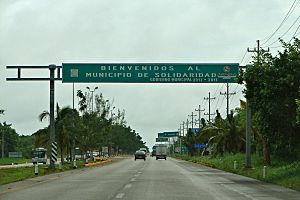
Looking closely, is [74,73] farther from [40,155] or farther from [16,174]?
[40,155]

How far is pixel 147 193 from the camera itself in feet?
63.7

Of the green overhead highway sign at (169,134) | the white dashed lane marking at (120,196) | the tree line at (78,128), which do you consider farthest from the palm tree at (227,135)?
the green overhead highway sign at (169,134)

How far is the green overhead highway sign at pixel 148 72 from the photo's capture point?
3844cm

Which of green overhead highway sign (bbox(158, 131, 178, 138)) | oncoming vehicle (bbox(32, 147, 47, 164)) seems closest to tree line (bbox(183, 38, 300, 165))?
oncoming vehicle (bbox(32, 147, 47, 164))

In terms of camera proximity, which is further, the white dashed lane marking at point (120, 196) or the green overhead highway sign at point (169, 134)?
the green overhead highway sign at point (169, 134)

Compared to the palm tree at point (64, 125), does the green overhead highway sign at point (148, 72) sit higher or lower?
→ higher

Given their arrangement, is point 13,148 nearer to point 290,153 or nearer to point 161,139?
point 161,139

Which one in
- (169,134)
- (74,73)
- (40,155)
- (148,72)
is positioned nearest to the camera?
(74,73)

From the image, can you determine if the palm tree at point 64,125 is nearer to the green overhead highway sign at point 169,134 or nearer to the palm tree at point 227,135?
the palm tree at point 227,135

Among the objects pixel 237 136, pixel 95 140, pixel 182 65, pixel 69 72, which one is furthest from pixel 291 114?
pixel 95 140

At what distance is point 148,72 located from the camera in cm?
3866

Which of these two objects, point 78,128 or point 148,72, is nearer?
point 148,72

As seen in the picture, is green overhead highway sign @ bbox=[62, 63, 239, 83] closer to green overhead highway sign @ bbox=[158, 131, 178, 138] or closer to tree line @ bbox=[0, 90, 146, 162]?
tree line @ bbox=[0, 90, 146, 162]

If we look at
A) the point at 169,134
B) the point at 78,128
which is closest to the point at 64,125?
the point at 78,128
